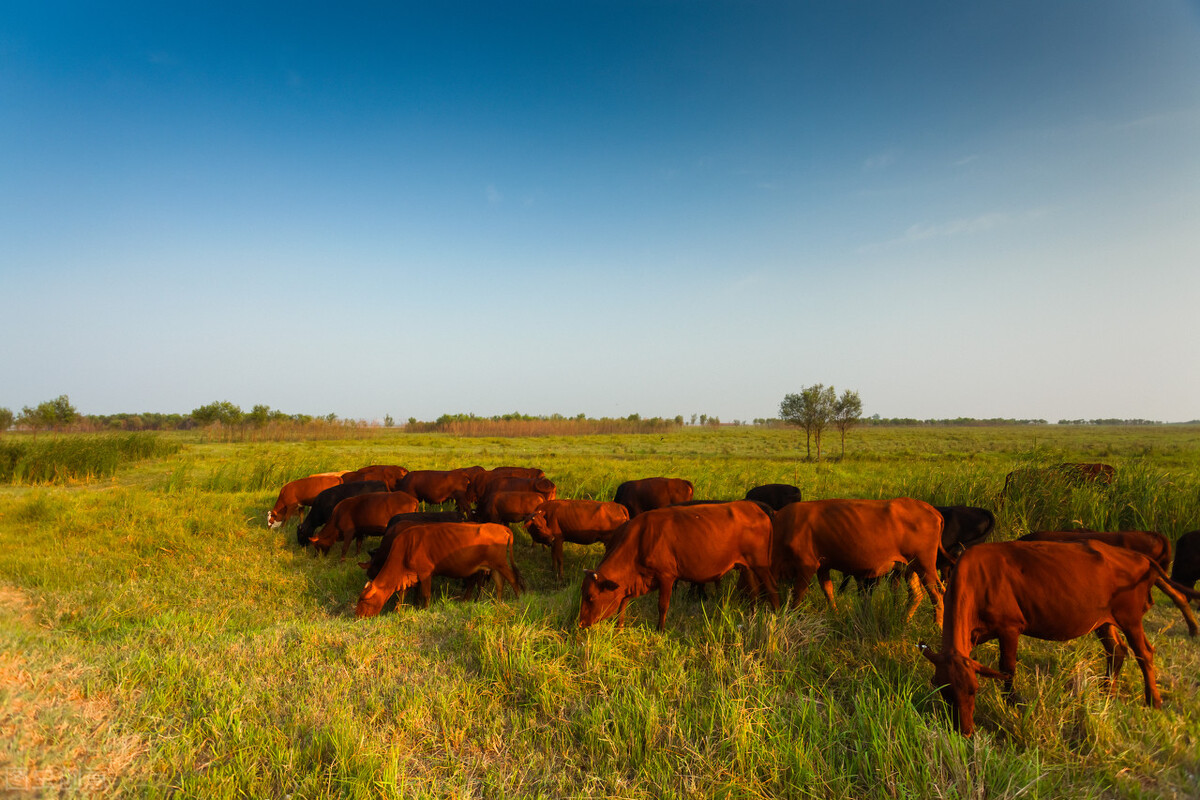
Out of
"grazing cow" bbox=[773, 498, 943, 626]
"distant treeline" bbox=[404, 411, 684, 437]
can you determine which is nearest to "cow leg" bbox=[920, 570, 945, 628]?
"grazing cow" bbox=[773, 498, 943, 626]

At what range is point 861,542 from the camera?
240 inches

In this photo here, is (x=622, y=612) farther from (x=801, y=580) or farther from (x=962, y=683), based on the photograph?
(x=962, y=683)

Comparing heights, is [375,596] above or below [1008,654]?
below

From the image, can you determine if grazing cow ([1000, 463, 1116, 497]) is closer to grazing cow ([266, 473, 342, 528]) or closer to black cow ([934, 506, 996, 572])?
black cow ([934, 506, 996, 572])

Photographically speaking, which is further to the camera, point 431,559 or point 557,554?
point 557,554

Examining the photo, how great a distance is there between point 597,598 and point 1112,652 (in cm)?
472

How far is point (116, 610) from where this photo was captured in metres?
7.67

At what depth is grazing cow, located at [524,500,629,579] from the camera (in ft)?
32.3

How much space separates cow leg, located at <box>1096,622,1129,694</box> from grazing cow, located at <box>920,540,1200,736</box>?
6.2 inches

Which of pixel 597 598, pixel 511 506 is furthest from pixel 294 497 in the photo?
pixel 597 598

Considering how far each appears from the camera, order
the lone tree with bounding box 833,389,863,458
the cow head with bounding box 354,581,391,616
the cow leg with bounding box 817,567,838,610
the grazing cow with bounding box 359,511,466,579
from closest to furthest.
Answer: the cow leg with bounding box 817,567,838,610 → the cow head with bounding box 354,581,391,616 → the grazing cow with bounding box 359,511,466,579 → the lone tree with bounding box 833,389,863,458

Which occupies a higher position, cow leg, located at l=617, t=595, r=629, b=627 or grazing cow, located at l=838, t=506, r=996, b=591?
grazing cow, located at l=838, t=506, r=996, b=591

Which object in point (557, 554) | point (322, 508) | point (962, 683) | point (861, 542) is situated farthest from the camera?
point (322, 508)

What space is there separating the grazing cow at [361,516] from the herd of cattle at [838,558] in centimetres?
3
